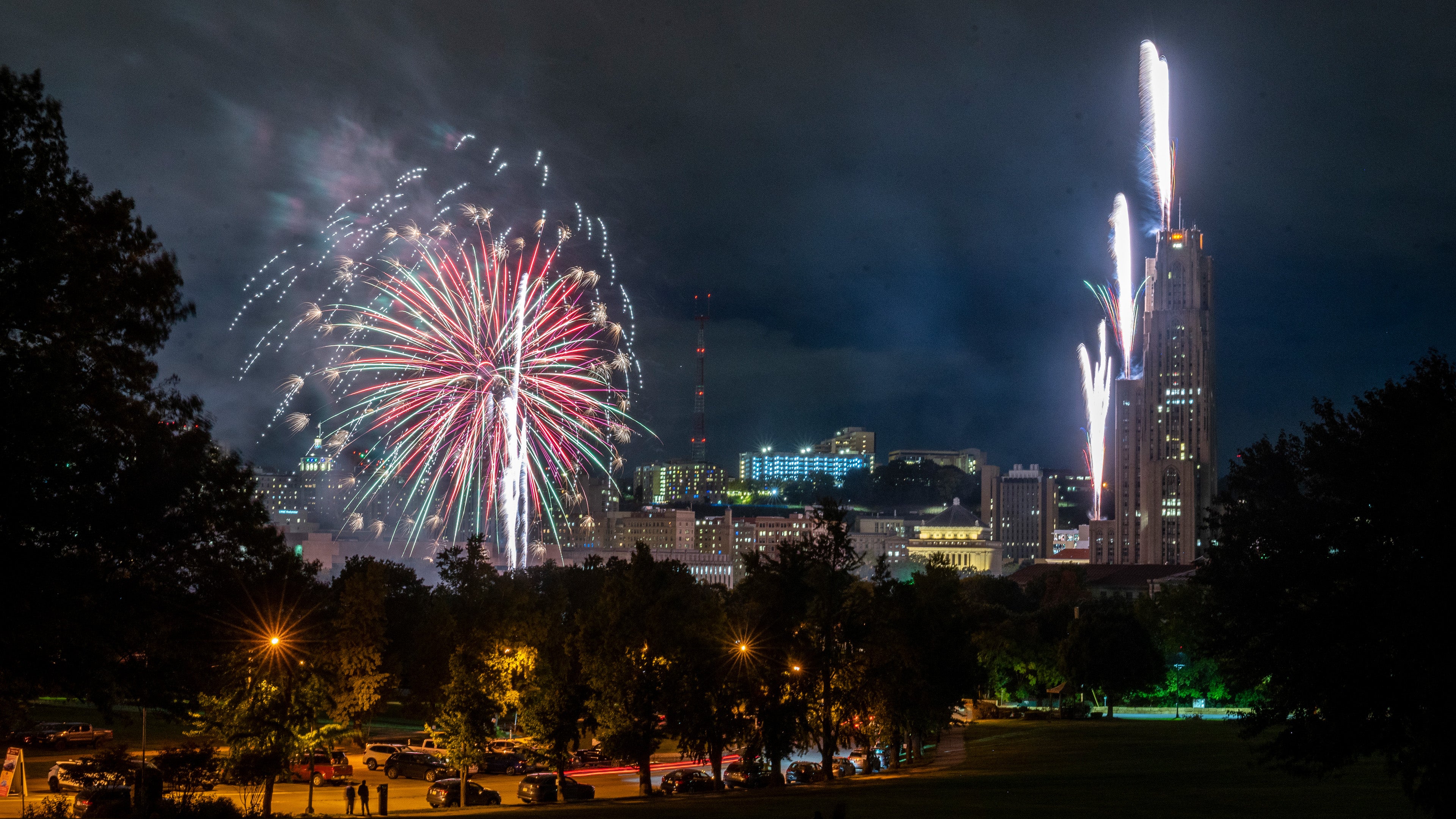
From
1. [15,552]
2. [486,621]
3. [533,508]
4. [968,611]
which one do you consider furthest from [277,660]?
[533,508]

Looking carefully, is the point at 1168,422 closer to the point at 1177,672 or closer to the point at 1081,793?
the point at 1177,672

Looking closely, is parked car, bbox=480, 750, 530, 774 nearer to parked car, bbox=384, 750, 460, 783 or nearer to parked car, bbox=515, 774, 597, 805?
parked car, bbox=384, 750, 460, 783

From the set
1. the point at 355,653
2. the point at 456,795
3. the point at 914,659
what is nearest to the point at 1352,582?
the point at 914,659

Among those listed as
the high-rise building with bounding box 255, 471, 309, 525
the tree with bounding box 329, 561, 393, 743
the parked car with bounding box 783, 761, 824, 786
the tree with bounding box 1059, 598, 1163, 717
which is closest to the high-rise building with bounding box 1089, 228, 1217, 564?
the tree with bounding box 1059, 598, 1163, 717

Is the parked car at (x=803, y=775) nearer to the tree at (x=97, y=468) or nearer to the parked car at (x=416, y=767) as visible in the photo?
the parked car at (x=416, y=767)

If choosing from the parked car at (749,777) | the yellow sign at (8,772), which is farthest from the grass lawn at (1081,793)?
the yellow sign at (8,772)
